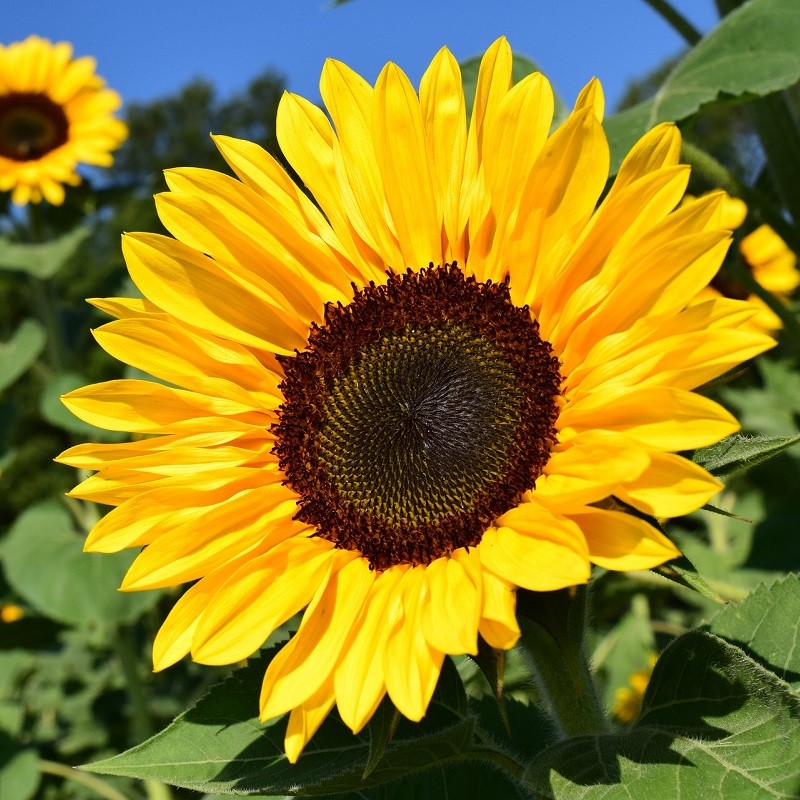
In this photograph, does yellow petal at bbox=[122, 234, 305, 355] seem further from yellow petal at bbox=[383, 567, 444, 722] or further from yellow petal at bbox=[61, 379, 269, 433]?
yellow petal at bbox=[383, 567, 444, 722]

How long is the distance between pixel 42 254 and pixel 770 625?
3.94 meters

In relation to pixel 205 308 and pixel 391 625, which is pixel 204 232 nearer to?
pixel 205 308

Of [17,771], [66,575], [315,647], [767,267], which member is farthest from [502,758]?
[767,267]

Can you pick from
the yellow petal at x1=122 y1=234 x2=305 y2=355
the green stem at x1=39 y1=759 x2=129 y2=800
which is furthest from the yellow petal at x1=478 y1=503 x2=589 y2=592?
the green stem at x1=39 y1=759 x2=129 y2=800

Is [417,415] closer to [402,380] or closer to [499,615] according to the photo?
[402,380]

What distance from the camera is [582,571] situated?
106cm

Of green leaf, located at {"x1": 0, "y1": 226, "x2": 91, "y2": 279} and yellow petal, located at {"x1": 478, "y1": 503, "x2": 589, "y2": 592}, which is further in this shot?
green leaf, located at {"x1": 0, "y1": 226, "x2": 91, "y2": 279}

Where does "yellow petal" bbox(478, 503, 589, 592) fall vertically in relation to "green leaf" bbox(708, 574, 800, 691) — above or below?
above

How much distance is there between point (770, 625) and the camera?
4.51ft

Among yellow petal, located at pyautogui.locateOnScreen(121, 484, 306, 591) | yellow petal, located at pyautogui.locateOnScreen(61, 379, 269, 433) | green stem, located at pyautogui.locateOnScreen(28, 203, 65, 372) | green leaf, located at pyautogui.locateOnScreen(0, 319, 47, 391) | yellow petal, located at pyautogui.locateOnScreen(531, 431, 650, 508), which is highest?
green stem, located at pyautogui.locateOnScreen(28, 203, 65, 372)

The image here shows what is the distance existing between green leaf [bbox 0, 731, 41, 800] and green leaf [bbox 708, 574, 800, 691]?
2684mm

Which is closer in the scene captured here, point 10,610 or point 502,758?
point 502,758

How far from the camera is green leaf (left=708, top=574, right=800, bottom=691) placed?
1327mm

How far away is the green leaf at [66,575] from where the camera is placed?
10.1 feet
